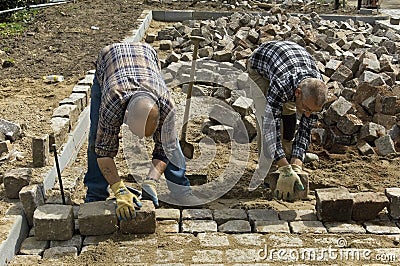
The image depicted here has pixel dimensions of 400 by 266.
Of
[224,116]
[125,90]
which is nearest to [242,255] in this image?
[125,90]

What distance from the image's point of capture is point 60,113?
6.26 metres

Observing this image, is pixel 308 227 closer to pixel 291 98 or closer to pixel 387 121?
pixel 291 98

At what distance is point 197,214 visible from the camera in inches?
188

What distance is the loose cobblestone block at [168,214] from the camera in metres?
4.70

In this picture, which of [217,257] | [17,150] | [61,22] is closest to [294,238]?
[217,257]

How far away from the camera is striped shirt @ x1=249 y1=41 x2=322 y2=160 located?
4.80m

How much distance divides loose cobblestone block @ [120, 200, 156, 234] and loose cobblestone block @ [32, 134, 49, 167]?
126cm

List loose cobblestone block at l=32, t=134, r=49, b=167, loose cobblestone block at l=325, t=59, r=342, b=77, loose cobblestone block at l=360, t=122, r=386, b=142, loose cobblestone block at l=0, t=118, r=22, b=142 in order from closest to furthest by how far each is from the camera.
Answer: loose cobblestone block at l=32, t=134, r=49, b=167
loose cobblestone block at l=0, t=118, r=22, b=142
loose cobblestone block at l=360, t=122, r=386, b=142
loose cobblestone block at l=325, t=59, r=342, b=77

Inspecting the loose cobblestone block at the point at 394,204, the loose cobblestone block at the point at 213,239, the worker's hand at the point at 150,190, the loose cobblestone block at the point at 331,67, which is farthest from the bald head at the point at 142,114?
the loose cobblestone block at the point at 331,67

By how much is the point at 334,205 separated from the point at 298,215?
33 cm

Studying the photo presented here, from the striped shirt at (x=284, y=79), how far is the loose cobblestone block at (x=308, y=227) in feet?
1.97

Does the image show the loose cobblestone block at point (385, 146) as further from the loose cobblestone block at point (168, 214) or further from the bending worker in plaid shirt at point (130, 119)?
the loose cobblestone block at point (168, 214)

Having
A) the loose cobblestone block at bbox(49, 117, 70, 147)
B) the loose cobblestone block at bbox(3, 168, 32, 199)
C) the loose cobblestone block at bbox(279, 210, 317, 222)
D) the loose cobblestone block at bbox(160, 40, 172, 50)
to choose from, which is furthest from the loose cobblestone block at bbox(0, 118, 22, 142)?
the loose cobblestone block at bbox(160, 40, 172, 50)

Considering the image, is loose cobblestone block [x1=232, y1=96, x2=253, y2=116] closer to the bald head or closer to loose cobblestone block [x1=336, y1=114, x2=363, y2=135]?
loose cobblestone block [x1=336, y1=114, x2=363, y2=135]
